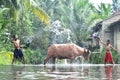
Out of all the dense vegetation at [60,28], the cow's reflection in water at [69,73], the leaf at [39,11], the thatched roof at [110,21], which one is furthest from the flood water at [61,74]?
the dense vegetation at [60,28]

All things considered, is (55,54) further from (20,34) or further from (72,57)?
(20,34)

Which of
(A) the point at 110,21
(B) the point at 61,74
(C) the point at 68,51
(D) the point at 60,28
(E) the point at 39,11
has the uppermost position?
(D) the point at 60,28

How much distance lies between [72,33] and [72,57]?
17.4m

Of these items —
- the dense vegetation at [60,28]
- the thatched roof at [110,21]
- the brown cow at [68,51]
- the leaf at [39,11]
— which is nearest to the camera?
the leaf at [39,11]

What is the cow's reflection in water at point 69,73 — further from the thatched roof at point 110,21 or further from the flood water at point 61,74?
the thatched roof at point 110,21

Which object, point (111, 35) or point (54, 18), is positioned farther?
point (54, 18)

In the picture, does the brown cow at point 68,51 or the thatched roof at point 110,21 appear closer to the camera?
the brown cow at point 68,51

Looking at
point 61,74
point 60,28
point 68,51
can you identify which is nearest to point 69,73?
point 61,74

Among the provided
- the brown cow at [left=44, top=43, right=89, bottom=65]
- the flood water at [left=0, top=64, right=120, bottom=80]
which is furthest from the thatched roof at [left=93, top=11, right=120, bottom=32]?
the flood water at [left=0, top=64, right=120, bottom=80]

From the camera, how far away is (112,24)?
31781 mm

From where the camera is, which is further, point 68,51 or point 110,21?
point 110,21

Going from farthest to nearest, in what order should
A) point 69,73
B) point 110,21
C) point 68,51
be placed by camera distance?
1. point 110,21
2. point 68,51
3. point 69,73

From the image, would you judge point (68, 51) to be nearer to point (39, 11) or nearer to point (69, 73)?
point (39, 11)

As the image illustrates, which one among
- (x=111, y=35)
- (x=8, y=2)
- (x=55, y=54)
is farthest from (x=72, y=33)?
(x=8, y=2)
